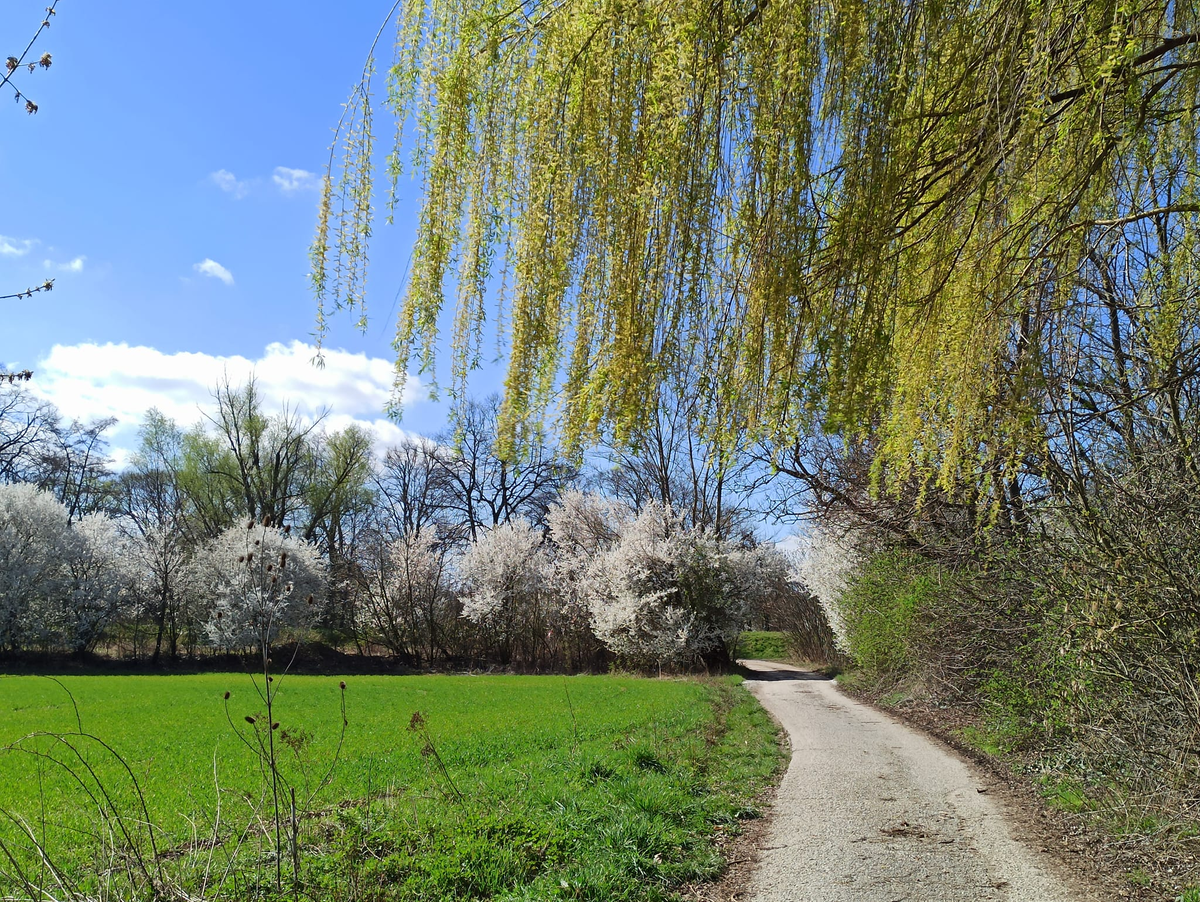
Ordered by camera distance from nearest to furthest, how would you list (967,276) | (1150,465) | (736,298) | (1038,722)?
(736,298), (967,276), (1150,465), (1038,722)

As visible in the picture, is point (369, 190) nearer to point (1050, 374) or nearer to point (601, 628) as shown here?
point (1050, 374)

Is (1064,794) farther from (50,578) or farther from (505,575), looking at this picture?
(50,578)

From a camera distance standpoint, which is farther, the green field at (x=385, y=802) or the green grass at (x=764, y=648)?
the green grass at (x=764, y=648)

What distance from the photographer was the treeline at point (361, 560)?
82.3ft

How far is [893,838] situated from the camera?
221 inches

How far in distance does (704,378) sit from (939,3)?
1345 millimetres

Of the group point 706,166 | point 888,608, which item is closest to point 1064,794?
point 706,166

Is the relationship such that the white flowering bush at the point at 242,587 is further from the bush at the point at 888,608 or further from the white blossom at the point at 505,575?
the bush at the point at 888,608

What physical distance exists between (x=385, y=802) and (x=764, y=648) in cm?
3394

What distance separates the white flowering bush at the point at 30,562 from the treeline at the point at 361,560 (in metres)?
0.06

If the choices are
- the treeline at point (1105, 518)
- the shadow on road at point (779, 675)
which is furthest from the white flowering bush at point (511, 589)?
the treeline at point (1105, 518)

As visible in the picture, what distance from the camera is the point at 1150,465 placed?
5207mm

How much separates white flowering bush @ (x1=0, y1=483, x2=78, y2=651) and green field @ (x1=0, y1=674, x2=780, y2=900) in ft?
52.9

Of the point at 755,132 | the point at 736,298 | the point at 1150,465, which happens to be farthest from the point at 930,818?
the point at 755,132
